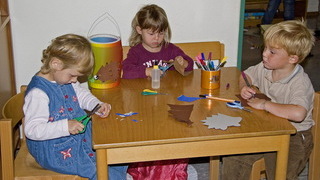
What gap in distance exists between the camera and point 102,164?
1.94 m

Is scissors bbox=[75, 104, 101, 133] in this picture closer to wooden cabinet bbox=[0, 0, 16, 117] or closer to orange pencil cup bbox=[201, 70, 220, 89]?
orange pencil cup bbox=[201, 70, 220, 89]

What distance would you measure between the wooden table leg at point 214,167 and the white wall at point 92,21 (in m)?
0.80

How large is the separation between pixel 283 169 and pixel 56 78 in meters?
1.00

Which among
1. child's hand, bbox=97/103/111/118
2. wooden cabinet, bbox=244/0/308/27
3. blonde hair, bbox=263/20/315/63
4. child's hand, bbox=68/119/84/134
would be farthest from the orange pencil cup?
wooden cabinet, bbox=244/0/308/27

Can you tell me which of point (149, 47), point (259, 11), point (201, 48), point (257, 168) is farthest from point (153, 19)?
point (259, 11)

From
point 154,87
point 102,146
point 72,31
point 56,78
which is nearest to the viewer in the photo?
point 102,146

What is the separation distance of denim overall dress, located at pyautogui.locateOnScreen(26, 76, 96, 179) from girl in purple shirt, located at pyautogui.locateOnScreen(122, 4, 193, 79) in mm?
479

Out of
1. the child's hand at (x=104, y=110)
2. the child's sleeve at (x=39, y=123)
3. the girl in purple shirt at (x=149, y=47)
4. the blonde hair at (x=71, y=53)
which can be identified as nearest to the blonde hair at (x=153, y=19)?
the girl in purple shirt at (x=149, y=47)

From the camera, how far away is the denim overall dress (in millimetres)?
2211

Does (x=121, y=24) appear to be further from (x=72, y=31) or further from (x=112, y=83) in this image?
(x=112, y=83)

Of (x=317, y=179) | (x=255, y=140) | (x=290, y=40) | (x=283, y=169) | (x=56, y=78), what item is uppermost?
(x=290, y=40)

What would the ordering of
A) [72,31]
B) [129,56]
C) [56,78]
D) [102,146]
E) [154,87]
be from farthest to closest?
[72,31] → [129,56] → [154,87] → [56,78] → [102,146]

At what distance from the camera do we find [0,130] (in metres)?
2.03

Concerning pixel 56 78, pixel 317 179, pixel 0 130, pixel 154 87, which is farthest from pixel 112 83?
pixel 317 179
